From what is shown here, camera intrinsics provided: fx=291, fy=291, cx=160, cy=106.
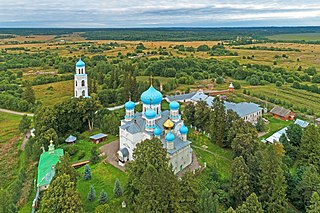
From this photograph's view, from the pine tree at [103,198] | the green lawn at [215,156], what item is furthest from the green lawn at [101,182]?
the green lawn at [215,156]

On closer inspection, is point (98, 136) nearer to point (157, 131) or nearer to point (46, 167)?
point (46, 167)

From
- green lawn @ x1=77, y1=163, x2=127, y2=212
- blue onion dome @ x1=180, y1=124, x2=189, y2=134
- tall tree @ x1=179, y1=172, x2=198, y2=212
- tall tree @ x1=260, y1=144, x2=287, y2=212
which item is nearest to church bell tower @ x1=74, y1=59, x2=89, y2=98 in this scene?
green lawn @ x1=77, y1=163, x2=127, y2=212

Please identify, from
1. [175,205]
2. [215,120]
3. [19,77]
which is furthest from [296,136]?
[19,77]

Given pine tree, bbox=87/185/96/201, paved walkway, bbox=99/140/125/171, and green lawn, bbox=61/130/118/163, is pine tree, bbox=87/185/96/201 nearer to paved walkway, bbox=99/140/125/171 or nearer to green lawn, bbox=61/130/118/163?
paved walkway, bbox=99/140/125/171

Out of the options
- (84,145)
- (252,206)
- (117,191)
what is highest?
(252,206)

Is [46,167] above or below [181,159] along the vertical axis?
below

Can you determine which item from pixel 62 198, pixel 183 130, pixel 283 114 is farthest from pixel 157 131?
pixel 283 114
